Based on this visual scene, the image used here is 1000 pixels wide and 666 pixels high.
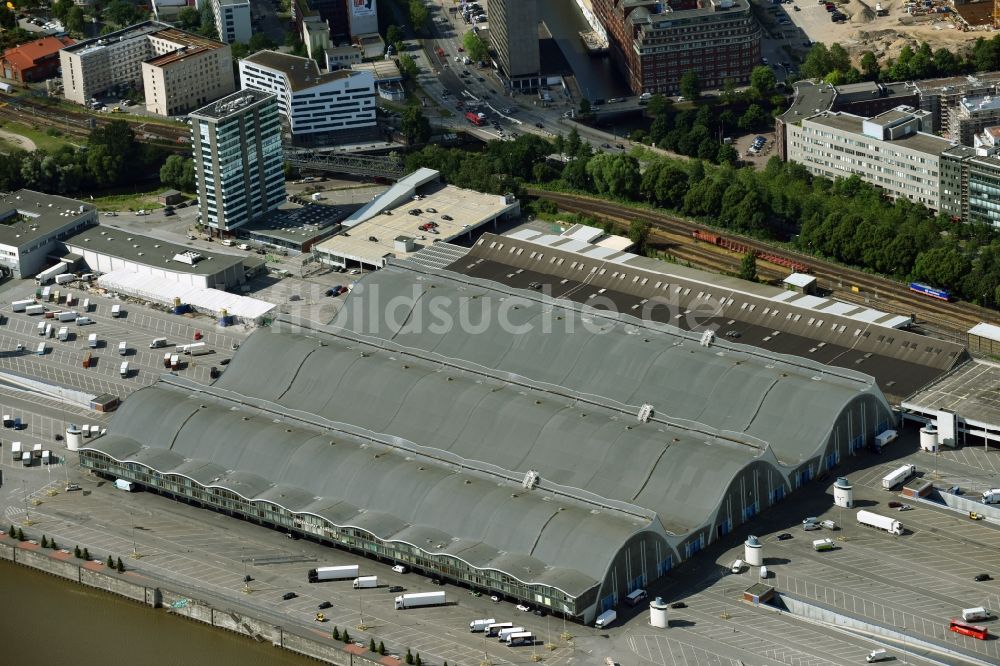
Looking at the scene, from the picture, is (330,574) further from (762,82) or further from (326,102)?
(762,82)

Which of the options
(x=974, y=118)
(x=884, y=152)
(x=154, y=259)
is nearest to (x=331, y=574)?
(x=154, y=259)

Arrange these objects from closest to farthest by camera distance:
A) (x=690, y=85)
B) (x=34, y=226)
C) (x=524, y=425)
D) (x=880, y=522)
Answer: (x=880, y=522)
(x=524, y=425)
(x=34, y=226)
(x=690, y=85)

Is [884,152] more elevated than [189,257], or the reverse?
[884,152]

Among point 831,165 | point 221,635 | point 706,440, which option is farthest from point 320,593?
point 831,165

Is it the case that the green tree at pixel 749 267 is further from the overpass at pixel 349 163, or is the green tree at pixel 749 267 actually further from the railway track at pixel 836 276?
the overpass at pixel 349 163

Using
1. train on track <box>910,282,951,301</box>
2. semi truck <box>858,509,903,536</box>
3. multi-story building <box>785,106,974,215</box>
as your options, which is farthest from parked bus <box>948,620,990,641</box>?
multi-story building <box>785,106,974,215</box>

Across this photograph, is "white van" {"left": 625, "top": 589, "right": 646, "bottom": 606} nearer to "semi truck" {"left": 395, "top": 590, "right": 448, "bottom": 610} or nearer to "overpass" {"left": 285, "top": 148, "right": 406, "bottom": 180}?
"semi truck" {"left": 395, "top": 590, "right": 448, "bottom": 610}
